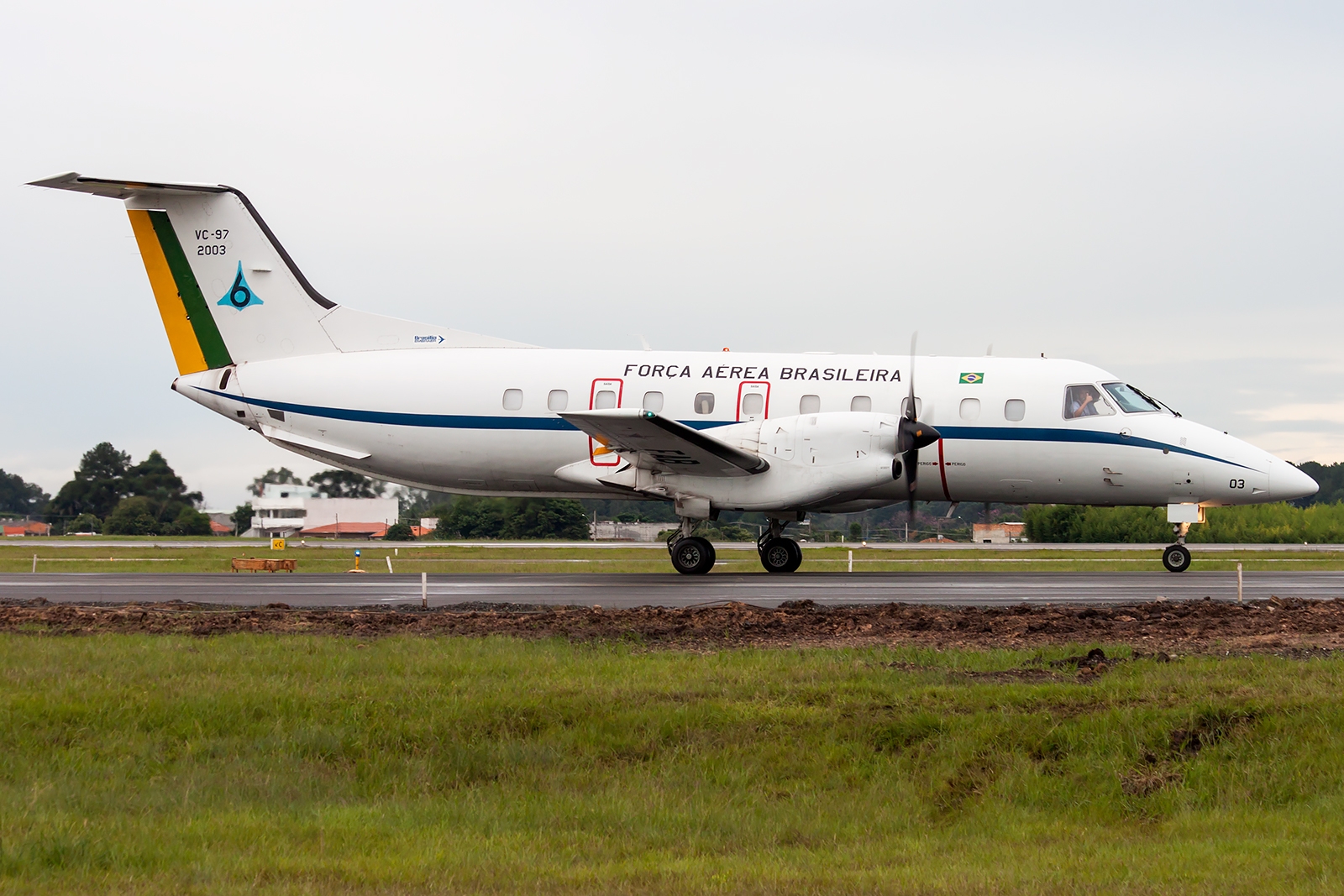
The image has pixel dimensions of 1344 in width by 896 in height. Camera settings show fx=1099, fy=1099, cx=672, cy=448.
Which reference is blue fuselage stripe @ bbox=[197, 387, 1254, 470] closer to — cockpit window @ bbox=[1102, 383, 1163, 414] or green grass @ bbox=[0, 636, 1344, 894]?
cockpit window @ bbox=[1102, 383, 1163, 414]

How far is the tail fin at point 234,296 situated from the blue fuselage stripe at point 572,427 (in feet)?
6.00

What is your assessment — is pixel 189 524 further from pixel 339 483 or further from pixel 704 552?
pixel 704 552

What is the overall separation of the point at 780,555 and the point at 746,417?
126 inches

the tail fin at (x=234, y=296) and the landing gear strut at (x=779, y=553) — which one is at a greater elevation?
the tail fin at (x=234, y=296)

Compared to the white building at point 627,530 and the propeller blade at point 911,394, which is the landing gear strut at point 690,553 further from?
the white building at point 627,530

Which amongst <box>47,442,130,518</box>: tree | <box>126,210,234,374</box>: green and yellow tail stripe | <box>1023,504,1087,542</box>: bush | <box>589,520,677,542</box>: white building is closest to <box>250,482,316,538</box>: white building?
<box>47,442,130,518</box>: tree

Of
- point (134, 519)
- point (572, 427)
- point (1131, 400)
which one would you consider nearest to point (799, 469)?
point (572, 427)

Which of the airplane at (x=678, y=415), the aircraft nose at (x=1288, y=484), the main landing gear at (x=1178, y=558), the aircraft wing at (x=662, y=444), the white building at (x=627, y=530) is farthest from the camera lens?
the white building at (x=627, y=530)

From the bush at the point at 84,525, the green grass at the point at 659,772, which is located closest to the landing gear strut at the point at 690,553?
the green grass at the point at 659,772

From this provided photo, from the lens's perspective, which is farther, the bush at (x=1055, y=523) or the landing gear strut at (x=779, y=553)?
the bush at (x=1055, y=523)

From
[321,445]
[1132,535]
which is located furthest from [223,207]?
[1132,535]

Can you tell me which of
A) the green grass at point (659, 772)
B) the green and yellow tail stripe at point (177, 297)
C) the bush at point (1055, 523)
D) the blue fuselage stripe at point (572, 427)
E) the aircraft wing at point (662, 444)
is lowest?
the green grass at point (659, 772)

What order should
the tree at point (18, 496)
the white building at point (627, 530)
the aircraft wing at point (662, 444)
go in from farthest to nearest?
the tree at point (18, 496), the white building at point (627, 530), the aircraft wing at point (662, 444)

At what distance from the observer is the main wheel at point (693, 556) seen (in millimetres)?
22297
